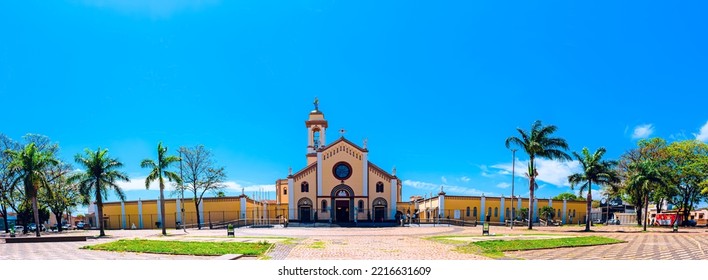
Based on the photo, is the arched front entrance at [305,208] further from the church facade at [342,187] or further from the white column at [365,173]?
the white column at [365,173]

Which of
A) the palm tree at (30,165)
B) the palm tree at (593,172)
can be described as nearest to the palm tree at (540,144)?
the palm tree at (593,172)

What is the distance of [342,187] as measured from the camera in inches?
2162

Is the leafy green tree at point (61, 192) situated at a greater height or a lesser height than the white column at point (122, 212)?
greater

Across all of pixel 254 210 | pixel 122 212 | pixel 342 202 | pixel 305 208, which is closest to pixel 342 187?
pixel 342 202

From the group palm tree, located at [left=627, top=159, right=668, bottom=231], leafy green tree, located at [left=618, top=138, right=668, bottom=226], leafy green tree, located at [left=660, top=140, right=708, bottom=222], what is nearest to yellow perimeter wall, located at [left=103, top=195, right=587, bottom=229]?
leafy green tree, located at [left=618, top=138, right=668, bottom=226]

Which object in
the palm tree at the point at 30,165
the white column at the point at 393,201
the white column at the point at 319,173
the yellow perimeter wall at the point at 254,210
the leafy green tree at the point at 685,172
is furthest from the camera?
the white column at the point at 393,201

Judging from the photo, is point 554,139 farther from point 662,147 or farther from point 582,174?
point 662,147

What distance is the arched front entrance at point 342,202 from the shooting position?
54781 millimetres

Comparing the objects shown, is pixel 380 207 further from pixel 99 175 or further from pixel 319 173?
pixel 99 175

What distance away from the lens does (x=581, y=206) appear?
6250 centimetres
